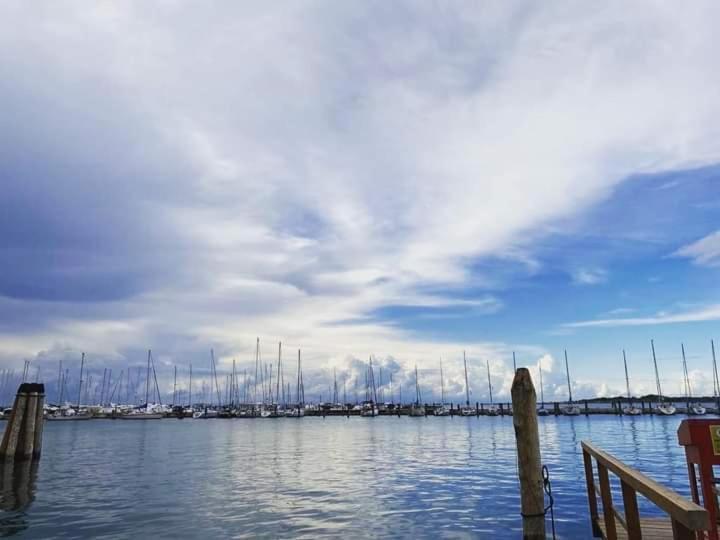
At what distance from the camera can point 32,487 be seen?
27.5 meters

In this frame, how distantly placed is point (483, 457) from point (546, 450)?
351 inches

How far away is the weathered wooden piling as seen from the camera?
34.7m

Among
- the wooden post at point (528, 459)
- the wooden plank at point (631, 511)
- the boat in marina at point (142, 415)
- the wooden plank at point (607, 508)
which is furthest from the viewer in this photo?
the boat in marina at point (142, 415)

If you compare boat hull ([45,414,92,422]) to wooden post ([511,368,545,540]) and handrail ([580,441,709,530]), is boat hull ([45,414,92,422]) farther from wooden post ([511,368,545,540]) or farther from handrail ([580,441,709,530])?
handrail ([580,441,709,530])

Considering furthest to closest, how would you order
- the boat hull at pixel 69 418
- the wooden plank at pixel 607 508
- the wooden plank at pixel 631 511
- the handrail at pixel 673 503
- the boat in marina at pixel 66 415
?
the boat in marina at pixel 66 415, the boat hull at pixel 69 418, the wooden plank at pixel 607 508, the wooden plank at pixel 631 511, the handrail at pixel 673 503

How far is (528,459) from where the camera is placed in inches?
487

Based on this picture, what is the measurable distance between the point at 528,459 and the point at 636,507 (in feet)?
15.3

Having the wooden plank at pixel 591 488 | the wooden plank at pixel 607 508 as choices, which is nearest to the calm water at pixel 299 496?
the wooden plank at pixel 591 488

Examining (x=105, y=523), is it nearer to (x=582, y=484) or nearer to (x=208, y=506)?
(x=208, y=506)

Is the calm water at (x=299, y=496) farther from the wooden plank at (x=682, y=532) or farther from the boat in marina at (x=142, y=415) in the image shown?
the boat in marina at (x=142, y=415)

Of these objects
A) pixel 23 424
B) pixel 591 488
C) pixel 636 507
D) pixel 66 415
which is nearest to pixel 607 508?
pixel 636 507

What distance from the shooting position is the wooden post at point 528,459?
12.2 metres

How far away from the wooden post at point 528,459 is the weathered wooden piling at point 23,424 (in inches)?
1314

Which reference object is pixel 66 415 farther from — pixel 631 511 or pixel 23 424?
pixel 631 511
